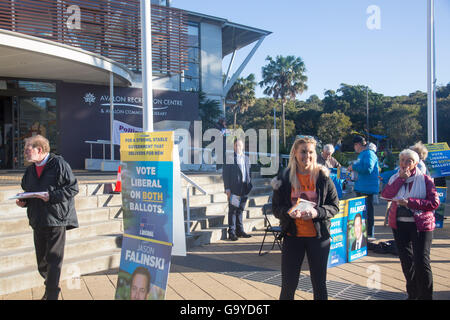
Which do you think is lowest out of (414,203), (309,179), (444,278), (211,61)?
(444,278)

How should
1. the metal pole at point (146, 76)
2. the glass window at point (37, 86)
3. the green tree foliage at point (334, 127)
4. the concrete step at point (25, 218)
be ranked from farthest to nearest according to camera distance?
1. the green tree foliage at point (334, 127)
2. the glass window at point (37, 86)
3. the concrete step at point (25, 218)
4. the metal pole at point (146, 76)

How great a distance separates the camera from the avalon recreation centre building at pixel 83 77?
35.7ft

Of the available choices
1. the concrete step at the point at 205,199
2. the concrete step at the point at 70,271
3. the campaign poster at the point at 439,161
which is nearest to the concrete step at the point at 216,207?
the concrete step at the point at 205,199

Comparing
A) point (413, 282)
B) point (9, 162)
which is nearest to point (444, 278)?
point (413, 282)

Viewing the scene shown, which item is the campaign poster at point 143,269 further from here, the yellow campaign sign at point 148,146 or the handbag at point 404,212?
the handbag at point 404,212

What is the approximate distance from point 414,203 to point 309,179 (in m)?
1.30

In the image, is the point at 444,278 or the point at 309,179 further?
the point at 444,278

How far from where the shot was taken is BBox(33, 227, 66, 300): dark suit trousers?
3.80 meters

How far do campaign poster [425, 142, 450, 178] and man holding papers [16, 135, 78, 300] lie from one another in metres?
6.75

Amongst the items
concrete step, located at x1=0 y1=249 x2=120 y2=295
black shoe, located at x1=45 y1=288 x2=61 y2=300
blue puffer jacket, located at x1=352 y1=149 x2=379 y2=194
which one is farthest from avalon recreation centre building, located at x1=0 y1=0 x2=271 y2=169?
blue puffer jacket, located at x1=352 y1=149 x2=379 y2=194

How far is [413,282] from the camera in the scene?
13.0 feet

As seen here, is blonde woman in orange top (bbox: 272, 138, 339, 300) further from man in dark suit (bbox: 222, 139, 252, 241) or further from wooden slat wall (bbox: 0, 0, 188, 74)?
wooden slat wall (bbox: 0, 0, 188, 74)

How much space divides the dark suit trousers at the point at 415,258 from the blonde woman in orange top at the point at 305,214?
113 centimetres
